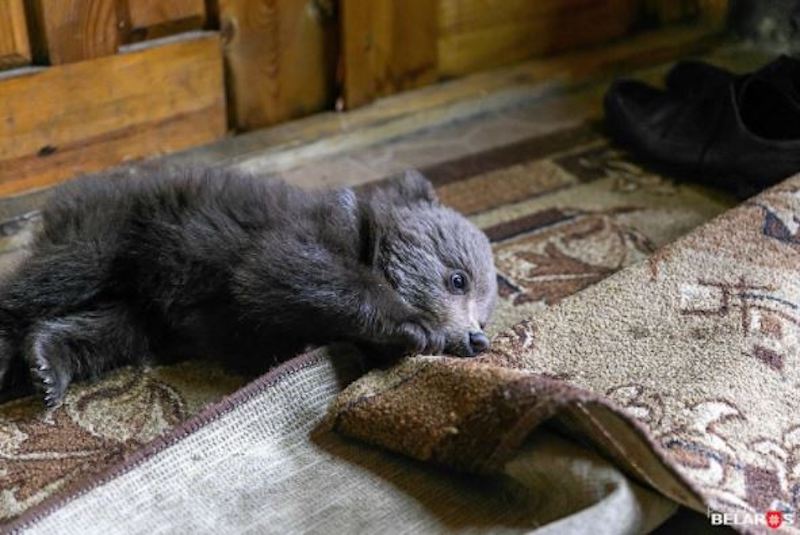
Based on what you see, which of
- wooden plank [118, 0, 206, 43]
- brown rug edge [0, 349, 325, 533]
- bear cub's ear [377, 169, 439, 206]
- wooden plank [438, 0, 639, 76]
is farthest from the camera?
wooden plank [438, 0, 639, 76]

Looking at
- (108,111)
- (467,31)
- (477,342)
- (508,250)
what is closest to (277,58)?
(108,111)

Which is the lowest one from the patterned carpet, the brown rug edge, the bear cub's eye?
the patterned carpet

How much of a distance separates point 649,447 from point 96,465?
738 mm

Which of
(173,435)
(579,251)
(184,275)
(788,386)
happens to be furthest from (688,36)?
(173,435)

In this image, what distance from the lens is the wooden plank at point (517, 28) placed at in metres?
2.79

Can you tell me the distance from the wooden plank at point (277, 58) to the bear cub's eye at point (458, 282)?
3.15ft

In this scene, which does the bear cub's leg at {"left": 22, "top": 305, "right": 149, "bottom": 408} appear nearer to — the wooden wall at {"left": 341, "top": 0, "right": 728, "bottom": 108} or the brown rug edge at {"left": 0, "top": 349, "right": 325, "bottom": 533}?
the brown rug edge at {"left": 0, "top": 349, "right": 325, "bottom": 533}

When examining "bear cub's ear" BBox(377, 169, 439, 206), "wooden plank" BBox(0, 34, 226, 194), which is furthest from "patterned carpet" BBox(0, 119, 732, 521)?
"bear cub's ear" BBox(377, 169, 439, 206)

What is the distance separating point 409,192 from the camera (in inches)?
70.1

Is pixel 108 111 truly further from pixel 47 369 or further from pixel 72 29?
pixel 47 369

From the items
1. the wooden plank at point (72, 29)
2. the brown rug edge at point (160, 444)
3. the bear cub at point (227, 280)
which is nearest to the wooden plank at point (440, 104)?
the wooden plank at point (72, 29)

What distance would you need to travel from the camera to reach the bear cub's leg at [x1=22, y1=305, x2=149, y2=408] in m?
1.58

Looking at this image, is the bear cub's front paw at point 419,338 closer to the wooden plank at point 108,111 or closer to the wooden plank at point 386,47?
the wooden plank at point 108,111

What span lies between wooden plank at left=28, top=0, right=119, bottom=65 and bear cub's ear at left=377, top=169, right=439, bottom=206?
732 millimetres
